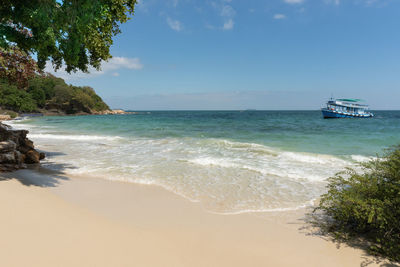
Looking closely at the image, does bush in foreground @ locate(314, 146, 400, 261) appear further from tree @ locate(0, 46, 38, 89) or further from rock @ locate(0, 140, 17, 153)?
tree @ locate(0, 46, 38, 89)

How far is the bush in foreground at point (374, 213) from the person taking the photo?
3580 mm

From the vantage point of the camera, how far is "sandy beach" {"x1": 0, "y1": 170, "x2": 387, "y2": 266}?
3082mm

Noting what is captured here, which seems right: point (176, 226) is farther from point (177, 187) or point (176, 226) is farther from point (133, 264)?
point (177, 187)

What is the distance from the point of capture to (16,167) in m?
7.70

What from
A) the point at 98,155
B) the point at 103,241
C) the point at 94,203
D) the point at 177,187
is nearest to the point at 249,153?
the point at 177,187

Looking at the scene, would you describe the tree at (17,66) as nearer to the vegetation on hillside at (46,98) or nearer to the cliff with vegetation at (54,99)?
the vegetation on hillside at (46,98)

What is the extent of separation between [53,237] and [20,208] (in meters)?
1.37

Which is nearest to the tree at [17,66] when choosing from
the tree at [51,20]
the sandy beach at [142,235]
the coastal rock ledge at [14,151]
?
the coastal rock ledge at [14,151]

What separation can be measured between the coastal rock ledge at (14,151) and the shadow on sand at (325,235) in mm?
8879

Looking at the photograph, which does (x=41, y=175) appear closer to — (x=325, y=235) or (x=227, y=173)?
(x=227, y=173)

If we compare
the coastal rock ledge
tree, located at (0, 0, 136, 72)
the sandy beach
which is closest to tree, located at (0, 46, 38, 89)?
the coastal rock ledge

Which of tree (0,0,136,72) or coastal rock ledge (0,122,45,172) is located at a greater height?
tree (0,0,136,72)

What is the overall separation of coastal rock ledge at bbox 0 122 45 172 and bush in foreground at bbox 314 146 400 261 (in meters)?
9.46

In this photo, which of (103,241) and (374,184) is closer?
(103,241)
